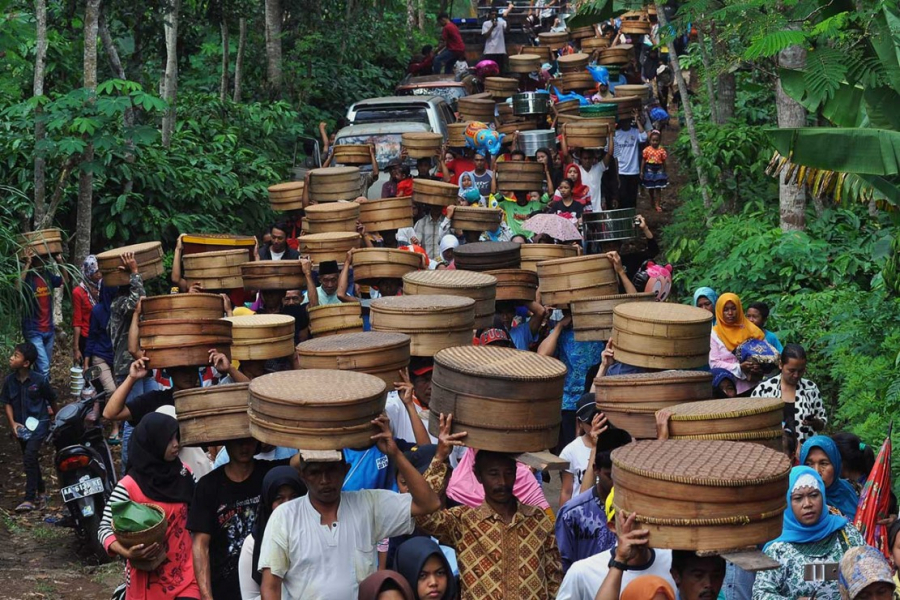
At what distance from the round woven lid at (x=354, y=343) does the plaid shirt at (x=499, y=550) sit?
1.90 metres

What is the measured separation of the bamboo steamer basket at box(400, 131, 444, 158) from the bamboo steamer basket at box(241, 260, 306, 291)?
5.51 meters

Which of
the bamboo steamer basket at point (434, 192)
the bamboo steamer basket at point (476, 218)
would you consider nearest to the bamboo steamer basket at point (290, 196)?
the bamboo steamer basket at point (434, 192)

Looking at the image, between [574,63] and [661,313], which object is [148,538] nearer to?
[661,313]

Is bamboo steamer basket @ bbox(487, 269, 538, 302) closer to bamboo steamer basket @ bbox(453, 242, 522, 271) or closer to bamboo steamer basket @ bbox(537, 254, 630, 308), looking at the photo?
bamboo steamer basket @ bbox(453, 242, 522, 271)

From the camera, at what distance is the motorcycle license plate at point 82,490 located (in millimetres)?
9023

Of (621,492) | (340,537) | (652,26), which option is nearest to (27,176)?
(340,537)

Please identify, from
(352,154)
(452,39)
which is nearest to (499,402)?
(352,154)

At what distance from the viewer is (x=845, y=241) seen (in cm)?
1415

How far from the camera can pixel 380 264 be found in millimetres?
10289

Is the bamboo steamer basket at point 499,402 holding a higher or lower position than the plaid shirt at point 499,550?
higher

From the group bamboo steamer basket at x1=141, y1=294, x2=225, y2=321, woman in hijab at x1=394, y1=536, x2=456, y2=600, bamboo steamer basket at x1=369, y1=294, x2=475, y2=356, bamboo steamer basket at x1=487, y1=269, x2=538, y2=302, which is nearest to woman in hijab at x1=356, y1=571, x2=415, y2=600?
woman in hijab at x1=394, y1=536, x2=456, y2=600

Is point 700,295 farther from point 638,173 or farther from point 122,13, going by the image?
point 122,13

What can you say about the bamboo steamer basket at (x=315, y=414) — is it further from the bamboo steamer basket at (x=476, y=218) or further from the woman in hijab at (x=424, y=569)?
the bamboo steamer basket at (x=476, y=218)

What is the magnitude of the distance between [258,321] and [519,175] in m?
6.64
